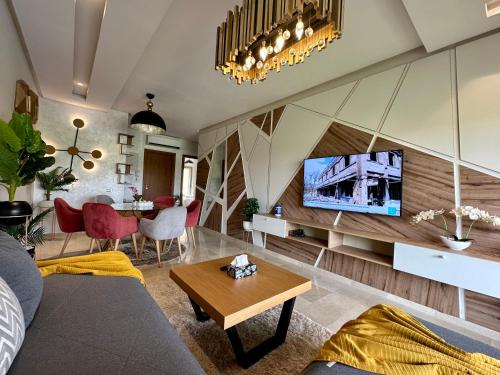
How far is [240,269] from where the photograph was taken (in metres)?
1.76

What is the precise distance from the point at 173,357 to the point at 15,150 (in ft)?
7.15

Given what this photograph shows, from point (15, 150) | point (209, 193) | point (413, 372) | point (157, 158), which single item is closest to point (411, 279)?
point (413, 372)

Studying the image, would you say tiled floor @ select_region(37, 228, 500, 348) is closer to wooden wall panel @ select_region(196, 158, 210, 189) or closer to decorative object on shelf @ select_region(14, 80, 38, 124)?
decorative object on shelf @ select_region(14, 80, 38, 124)

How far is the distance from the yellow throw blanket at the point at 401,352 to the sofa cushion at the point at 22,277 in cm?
134

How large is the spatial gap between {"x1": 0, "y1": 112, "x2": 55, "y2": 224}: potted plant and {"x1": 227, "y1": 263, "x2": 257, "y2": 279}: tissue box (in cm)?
196

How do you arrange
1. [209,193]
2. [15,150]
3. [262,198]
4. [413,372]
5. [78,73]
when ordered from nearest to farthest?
[413,372] → [15,150] → [78,73] → [262,198] → [209,193]

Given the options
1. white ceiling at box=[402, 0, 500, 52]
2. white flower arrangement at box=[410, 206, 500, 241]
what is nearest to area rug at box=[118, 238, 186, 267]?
white flower arrangement at box=[410, 206, 500, 241]

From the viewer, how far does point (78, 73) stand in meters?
3.59

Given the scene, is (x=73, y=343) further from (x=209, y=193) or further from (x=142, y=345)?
(x=209, y=193)

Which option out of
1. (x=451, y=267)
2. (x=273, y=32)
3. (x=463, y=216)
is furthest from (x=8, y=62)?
(x=463, y=216)

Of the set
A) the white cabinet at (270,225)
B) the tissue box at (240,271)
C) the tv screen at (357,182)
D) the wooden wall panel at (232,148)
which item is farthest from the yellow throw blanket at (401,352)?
the wooden wall panel at (232,148)

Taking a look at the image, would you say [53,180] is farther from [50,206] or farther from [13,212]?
[13,212]

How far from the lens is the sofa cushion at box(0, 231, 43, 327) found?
997 millimetres

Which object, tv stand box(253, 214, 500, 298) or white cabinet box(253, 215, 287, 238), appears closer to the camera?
tv stand box(253, 214, 500, 298)
